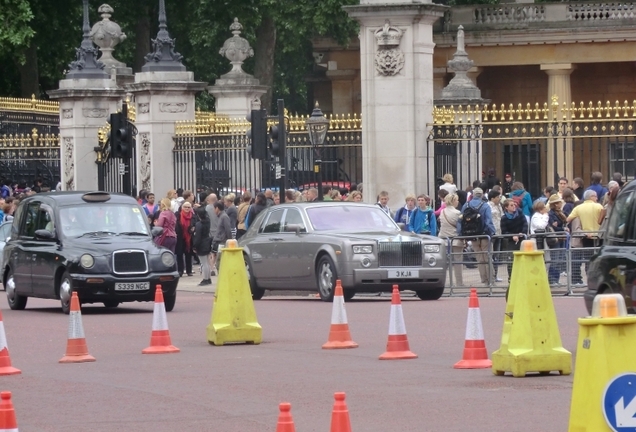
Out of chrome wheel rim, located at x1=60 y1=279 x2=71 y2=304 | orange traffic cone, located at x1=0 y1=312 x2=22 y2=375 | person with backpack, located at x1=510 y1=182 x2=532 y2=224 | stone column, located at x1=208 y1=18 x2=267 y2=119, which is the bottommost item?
orange traffic cone, located at x1=0 y1=312 x2=22 y2=375

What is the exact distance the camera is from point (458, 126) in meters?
26.8

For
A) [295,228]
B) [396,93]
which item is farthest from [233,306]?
[396,93]

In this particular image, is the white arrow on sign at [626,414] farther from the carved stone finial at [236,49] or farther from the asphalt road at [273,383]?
the carved stone finial at [236,49]

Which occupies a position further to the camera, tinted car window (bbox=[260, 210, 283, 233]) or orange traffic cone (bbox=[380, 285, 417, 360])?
tinted car window (bbox=[260, 210, 283, 233])

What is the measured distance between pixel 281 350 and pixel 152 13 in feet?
129

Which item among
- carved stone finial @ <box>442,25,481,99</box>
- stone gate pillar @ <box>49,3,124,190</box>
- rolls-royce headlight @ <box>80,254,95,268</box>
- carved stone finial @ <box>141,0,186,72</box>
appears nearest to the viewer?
rolls-royce headlight @ <box>80,254,95,268</box>

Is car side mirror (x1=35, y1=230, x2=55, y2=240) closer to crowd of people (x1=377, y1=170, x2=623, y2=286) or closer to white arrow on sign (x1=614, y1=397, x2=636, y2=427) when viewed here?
crowd of people (x1=377, y1=170, x2=623, y2=286)

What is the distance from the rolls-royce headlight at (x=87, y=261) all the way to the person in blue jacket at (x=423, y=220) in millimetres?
6632

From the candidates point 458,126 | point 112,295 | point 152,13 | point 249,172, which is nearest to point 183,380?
point 112,295

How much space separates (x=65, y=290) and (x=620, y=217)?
28.8 ft

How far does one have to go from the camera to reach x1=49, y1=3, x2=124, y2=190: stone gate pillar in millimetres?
34094

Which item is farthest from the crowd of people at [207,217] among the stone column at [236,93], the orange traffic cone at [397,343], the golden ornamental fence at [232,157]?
the orange traffic cone at [397,343]

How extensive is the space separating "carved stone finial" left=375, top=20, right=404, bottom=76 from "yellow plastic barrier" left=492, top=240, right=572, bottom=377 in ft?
48.8

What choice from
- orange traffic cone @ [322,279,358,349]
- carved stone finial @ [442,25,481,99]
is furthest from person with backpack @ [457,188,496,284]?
carved stone finial @ [442,25,481,99]
